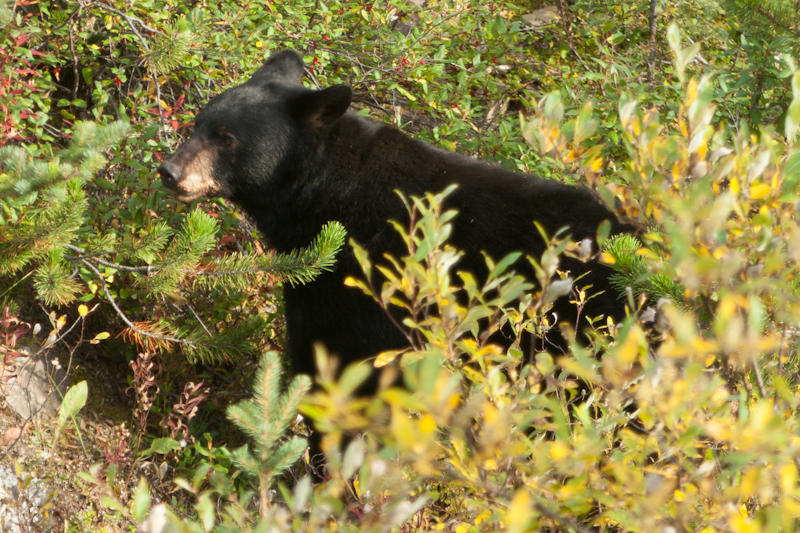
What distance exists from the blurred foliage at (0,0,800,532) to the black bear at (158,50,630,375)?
6.0 inches

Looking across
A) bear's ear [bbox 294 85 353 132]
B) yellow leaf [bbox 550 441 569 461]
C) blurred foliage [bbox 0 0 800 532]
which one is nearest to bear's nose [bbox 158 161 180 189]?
blurred foliage [bbox 0 0 800 532]

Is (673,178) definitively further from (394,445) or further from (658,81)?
(658,81)

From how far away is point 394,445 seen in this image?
1.38m

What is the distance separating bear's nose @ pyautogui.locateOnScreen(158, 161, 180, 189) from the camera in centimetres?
381

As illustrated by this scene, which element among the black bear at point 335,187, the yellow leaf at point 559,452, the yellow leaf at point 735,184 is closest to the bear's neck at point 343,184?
the black bear at point 335,187

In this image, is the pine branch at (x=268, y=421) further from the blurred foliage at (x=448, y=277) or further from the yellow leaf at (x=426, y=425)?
the yellow leaf at (x=426, y=425)

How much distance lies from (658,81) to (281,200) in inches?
116

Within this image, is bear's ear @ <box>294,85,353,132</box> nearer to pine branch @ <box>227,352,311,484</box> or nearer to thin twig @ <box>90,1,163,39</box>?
thin twig @ <box>90,1,163,39</box>

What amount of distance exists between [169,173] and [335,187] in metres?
0.75

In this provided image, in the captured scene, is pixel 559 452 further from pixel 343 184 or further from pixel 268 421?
pixel 343 184

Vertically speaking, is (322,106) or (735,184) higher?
(735,184)

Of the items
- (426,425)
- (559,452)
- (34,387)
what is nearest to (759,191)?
(559,452)

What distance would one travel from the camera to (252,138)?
3977mm

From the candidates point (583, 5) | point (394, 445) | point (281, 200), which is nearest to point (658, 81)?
point (583, 5)
